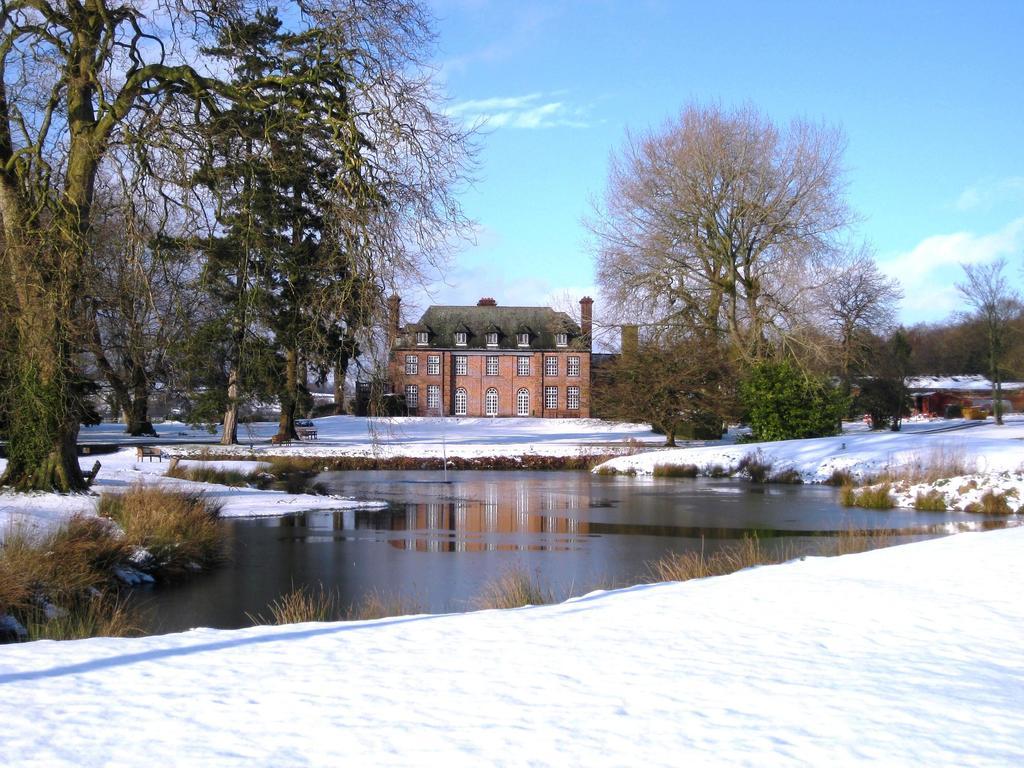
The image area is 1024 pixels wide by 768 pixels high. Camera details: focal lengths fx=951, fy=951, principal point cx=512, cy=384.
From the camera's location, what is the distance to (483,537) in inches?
619

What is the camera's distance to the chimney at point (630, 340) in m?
35.4

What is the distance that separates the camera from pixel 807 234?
32.0 meters

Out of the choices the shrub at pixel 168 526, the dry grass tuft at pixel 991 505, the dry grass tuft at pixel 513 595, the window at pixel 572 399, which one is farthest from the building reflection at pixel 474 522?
the window at pixel 572 399

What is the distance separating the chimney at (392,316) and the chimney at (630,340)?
22581 mm

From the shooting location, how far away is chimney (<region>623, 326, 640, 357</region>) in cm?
3544

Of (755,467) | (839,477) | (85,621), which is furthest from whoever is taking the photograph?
(755,467)

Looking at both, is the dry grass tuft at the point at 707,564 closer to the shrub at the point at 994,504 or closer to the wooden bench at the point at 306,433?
the shrub at the point at 994,504

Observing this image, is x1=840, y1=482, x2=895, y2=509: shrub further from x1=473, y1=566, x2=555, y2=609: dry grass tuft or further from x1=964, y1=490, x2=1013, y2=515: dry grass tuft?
x1=473, y1=566, x2=555, y2=609: dry grass tuft

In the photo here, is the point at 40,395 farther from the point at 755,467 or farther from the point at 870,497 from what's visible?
the point at 755,467

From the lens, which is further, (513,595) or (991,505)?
(991,505)

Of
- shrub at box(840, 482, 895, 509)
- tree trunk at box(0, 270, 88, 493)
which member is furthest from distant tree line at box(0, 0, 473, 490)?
shrub at box(840, 482, 895, 509)

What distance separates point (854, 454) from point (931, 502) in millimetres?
7332

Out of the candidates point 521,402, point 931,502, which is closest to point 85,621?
point 931,502

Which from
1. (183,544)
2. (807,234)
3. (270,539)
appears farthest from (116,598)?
(807,234)
